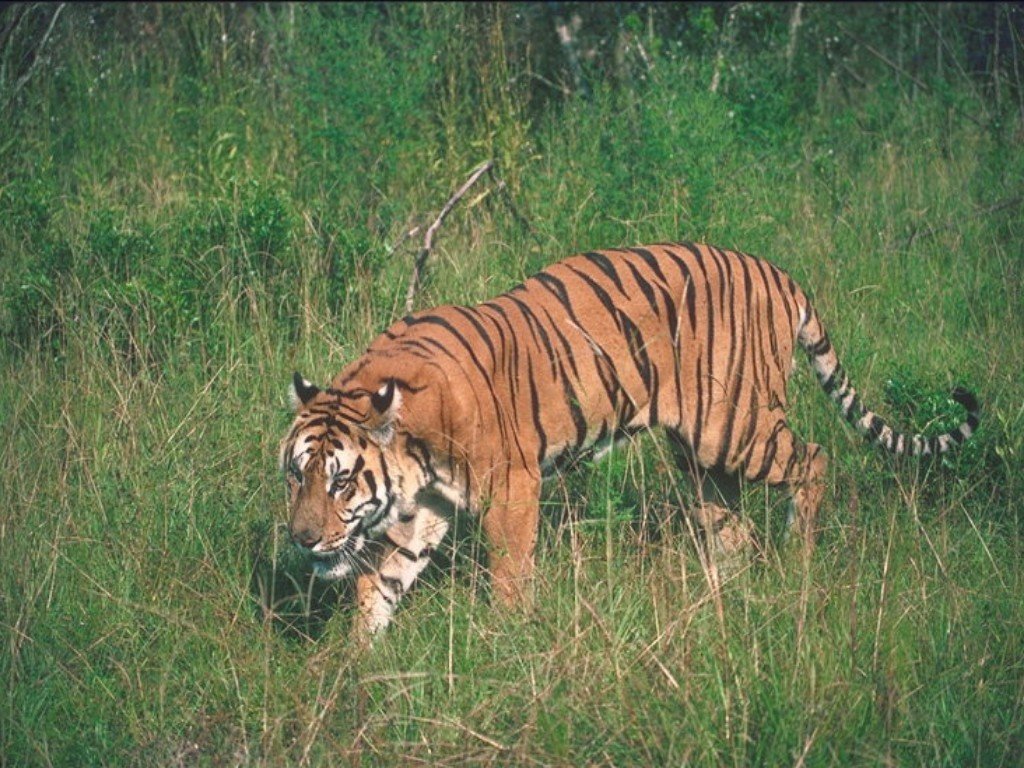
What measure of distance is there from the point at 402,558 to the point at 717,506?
1218mm

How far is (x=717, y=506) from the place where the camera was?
5.26m

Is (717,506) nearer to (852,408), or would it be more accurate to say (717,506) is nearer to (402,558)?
(852,408)

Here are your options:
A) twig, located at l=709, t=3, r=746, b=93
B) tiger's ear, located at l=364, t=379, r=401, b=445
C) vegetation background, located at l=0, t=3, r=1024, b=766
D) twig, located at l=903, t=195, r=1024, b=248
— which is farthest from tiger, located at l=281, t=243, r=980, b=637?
twig, located at l=709, t=3, r=746, b=93

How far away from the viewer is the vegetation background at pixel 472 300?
12.2ft

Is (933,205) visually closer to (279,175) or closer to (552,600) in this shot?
(279,175)

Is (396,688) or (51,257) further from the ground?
(51,257)

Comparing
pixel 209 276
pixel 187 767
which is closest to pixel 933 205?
pixel 209 276

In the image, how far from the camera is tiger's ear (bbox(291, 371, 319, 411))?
174 inches

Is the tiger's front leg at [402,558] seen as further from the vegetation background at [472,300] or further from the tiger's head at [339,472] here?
the tiger's head at [339,472]

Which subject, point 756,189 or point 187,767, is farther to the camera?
point 756,189

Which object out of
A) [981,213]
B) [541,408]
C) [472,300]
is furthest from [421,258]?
[981,213]

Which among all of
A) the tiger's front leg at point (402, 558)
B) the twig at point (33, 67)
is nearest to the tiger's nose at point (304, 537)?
the tiger's front leg at point (402, 558)

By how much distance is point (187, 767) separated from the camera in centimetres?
377

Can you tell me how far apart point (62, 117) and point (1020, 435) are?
5202mm
